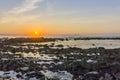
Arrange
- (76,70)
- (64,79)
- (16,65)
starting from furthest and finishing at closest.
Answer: (16,65), (76,70), (64,79)

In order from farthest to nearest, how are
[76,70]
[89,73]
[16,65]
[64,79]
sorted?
[16,65] → [76,70] → [89,73] → [64,79]

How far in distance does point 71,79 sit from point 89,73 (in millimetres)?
1731

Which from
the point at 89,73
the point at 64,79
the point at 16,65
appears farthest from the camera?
the point at 16,65

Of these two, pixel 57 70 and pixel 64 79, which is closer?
pixel 64 79

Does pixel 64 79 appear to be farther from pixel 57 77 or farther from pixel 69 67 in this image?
pixel 69 67

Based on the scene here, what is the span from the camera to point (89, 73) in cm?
2169

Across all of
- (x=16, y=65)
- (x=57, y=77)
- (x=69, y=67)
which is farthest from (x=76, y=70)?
(x=16, y=65)

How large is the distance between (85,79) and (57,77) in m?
1.76

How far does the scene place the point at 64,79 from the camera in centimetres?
2020

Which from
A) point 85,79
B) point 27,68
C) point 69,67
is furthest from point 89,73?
point 27,68

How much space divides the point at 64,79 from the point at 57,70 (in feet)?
12.4

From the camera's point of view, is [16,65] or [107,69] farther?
[16,65]

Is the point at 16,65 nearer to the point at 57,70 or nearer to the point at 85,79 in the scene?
the point at 57,70

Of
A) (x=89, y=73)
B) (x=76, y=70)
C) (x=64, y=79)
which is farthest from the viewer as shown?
(x=76, y=70)
